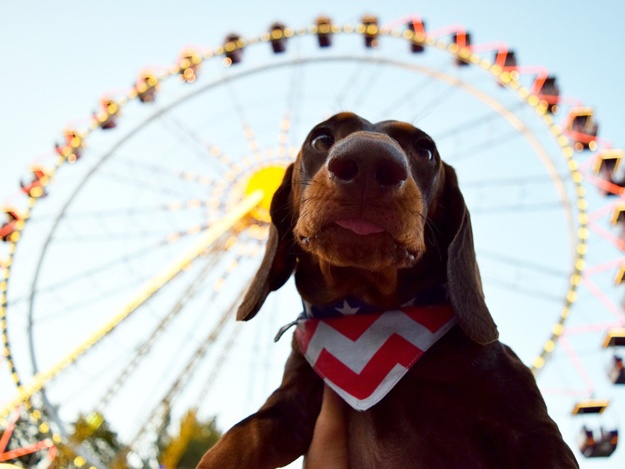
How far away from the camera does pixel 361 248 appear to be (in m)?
1.96

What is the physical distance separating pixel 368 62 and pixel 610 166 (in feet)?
17.1

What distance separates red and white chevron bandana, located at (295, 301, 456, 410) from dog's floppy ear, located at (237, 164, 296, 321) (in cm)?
22

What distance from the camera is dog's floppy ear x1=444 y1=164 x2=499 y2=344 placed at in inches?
84.3

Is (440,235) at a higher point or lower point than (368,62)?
higher

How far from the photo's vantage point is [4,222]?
1166 centimetres

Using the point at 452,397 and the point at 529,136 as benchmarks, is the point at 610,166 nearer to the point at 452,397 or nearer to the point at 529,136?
the point at 529,136

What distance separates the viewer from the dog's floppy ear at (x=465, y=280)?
7.02 feet

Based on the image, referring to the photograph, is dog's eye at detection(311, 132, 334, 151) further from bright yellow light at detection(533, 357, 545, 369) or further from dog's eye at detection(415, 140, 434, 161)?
bright yellow light at detection(533, 357, 545, 369)

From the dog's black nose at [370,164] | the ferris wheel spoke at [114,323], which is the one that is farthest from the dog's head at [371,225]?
the ferris wheel spoke at [114,323]

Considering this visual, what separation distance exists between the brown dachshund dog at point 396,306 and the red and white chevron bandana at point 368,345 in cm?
5

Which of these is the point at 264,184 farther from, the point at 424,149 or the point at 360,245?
the point at 360,245

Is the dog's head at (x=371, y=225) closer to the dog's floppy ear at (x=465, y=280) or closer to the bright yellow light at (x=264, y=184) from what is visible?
the dog's floppy ear at (x=465, y=280)

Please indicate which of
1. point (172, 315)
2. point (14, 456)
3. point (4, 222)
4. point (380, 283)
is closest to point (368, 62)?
point (172, 315)

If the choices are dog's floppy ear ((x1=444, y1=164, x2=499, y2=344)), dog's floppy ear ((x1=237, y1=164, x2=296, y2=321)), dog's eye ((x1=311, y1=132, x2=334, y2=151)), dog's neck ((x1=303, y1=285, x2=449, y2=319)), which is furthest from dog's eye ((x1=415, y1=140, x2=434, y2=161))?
dog's floppy ear ((x1=237, y1=164, x2=296, y2=321))
